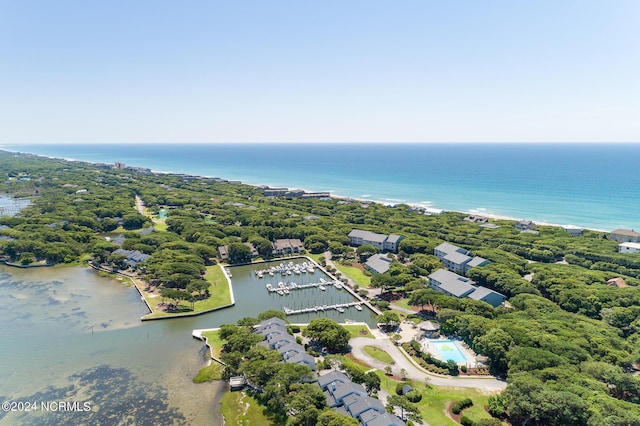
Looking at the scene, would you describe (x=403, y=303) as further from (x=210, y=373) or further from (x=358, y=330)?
(x=210, y=373)

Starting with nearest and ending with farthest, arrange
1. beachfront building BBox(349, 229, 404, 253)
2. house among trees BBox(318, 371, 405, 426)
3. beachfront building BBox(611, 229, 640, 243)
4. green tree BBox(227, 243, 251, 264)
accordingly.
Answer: house among trees BBox(318, 371, 405, 426), green tree BBox(227, 243, 251, 264), beachfront building BBox(349, 229, 404, 253), beachfront building BBox(611, 229, 640, 243)

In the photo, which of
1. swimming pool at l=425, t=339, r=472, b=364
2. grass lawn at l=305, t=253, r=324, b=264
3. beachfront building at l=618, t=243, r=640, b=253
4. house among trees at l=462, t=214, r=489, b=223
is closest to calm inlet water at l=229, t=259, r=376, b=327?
grass lawn at l=305, t=253, r=324, b=264

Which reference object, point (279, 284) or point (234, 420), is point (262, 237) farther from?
point (234, 420)

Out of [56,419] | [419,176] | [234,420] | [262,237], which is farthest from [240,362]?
[419,176]

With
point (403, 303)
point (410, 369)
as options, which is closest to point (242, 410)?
point (410, 369)

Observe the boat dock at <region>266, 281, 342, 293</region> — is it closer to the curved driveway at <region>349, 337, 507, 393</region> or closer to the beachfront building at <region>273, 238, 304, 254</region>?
the beachfront building at <region>273, 238, 304, 254</region>
